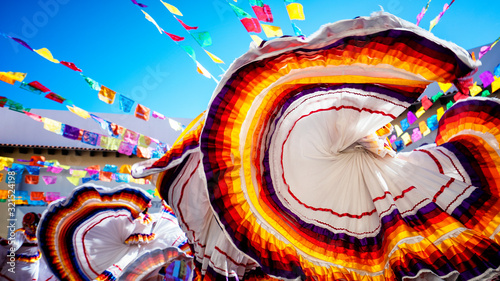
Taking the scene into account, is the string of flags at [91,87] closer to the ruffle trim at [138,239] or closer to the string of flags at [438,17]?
the ruffle trim at [138,239]

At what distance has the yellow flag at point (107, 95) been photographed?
2.93 meters

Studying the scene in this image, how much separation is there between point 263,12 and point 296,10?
7.9 inches

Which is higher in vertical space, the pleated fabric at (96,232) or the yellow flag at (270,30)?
the yellow flag at (270,30)

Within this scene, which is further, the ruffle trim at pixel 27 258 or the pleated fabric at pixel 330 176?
the ruffle trim at pixel 27 258

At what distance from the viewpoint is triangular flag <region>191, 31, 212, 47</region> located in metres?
2.47

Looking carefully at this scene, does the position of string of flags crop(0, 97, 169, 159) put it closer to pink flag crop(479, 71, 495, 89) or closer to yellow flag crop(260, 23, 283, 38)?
yellow flag crop(260, 23, 283, 38)

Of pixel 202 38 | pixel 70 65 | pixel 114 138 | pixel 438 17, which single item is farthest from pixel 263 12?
pixel 114 138

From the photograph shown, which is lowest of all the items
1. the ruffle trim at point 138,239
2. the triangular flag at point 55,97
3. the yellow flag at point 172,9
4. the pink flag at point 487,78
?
the ruffle trim at point 138,239

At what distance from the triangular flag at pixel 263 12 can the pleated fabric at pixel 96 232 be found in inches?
60.2

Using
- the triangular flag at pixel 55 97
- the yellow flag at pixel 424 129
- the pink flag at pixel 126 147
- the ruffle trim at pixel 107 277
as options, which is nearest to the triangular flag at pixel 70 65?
the triangular flag at pixel 55 97

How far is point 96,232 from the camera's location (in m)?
2.87

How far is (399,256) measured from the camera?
4.51 ft

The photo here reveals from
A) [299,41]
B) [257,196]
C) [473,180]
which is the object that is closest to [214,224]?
[257,196]

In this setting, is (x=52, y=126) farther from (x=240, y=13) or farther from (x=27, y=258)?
(x=240, y=13)
